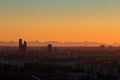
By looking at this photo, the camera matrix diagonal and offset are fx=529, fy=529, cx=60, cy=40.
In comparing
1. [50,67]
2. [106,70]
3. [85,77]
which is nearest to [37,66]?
[50,67]

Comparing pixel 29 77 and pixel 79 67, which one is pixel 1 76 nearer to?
pixel 29 77

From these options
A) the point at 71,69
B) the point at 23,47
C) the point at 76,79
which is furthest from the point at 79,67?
the point at 23,47

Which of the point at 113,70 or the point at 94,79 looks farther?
the point at 113,70

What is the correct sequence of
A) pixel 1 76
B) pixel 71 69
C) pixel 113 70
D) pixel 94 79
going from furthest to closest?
pixel 71 69 → pixel 113 70 → pixel 94 79 → pixel 1 76

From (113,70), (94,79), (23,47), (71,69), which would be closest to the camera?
(94,79)

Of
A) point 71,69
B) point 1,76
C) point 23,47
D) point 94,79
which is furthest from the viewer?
point 23,47

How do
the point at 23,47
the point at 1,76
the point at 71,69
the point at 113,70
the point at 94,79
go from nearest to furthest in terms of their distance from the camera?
the point at 1,76 → the point at 94,79 → the point at 113,70 → the point at 71,69 → the point at 23,47

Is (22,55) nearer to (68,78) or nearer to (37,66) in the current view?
(37,66)

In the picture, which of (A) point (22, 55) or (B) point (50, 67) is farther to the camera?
(A) point (22, 55)
